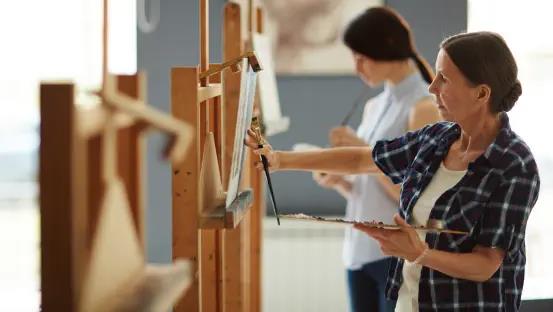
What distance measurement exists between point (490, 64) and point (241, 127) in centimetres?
58

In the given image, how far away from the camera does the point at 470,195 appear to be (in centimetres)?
192

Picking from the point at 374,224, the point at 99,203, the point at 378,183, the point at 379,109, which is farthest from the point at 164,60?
the point at 99,203

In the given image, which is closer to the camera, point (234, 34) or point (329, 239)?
point (234, 34)

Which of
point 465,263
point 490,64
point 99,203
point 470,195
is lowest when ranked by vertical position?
point 465,263

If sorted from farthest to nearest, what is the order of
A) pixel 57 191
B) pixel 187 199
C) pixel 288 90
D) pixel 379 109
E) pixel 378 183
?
pixel 288 90, pixel 379 109, pixel 378 183, pixel 187 199, pixel 57 191

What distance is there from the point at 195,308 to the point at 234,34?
1246 millimetres

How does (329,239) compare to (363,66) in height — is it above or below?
below

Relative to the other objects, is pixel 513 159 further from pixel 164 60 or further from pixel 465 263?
pixel 164 60

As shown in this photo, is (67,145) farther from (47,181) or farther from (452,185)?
(452,185)

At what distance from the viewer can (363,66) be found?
2.88 m

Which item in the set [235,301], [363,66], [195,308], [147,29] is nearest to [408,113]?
[363,66]

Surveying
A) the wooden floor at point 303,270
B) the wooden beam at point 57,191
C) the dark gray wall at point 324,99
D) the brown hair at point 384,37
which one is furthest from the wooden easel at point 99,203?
the dark gray wall at point 324,99

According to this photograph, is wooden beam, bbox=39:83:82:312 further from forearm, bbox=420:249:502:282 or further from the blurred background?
the blurred background

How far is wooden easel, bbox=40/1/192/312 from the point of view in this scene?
0.85 metres
